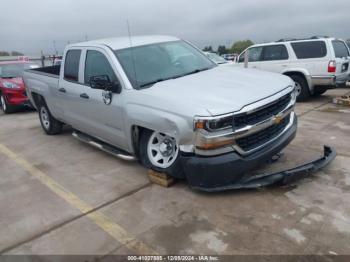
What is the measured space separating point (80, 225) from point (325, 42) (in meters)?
8.72

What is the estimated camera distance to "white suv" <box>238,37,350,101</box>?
9.73 meters

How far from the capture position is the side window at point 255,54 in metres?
11.5

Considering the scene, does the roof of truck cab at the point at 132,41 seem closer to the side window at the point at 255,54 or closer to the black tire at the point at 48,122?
the black tire at the point at 48,122

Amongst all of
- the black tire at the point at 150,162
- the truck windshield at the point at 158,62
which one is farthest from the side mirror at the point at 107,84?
the black tire at the point at 150,162

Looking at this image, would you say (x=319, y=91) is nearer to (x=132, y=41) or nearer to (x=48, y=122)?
(x=132, y=41)

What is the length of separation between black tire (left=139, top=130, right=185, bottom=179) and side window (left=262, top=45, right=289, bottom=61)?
7.49 m

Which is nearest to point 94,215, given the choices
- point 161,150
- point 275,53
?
point 161,150

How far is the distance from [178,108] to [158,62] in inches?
53.5

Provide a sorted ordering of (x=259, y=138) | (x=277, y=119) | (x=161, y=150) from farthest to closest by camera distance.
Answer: (x=161, y=150) → (x=277, y=119) → (x=259, y=138)

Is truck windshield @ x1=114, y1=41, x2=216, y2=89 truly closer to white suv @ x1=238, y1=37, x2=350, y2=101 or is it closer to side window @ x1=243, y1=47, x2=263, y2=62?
white suv @ x1=238, y1=37, x2=350, y2=101

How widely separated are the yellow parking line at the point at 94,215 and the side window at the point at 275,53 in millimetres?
8031

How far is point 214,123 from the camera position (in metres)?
3.56

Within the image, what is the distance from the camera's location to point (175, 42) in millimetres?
5590

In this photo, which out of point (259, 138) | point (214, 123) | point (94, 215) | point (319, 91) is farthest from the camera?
point (319, 91)
